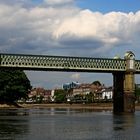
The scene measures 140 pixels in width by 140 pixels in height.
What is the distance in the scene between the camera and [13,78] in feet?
498

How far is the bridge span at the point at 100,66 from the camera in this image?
353 ft

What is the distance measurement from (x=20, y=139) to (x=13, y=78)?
11224cm

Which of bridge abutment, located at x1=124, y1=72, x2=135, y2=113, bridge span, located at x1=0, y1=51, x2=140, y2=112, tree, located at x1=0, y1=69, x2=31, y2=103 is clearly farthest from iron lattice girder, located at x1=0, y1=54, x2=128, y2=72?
tree, located at x1=0, y1=69, x2=31, y2=103

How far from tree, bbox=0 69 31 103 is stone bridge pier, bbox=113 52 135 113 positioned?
138ft

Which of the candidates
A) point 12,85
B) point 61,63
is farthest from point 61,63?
point 12,85

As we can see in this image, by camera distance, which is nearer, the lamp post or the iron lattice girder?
the iron lattice girder

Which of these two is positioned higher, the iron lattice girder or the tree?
the iron lattice girder

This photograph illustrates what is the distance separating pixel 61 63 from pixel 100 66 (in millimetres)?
9826

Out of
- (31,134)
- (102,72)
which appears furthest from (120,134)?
(102,72)

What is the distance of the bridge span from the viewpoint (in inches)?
4232

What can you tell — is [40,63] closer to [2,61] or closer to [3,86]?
[2,61]

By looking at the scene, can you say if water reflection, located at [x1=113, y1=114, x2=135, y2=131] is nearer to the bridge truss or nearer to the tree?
the bridge truss

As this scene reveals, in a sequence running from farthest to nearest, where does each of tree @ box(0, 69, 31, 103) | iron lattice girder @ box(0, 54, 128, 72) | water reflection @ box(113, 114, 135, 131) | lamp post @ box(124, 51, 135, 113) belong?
tree @ box(0, 69, 31, 103) → lamp post @ box(124, 51, 135, 113) → iron lattice girder @ box(0, 54, 128, 72) → water reflection @ box(113, 114, 135, 131)

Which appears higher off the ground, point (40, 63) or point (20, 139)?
point (40, 63)
